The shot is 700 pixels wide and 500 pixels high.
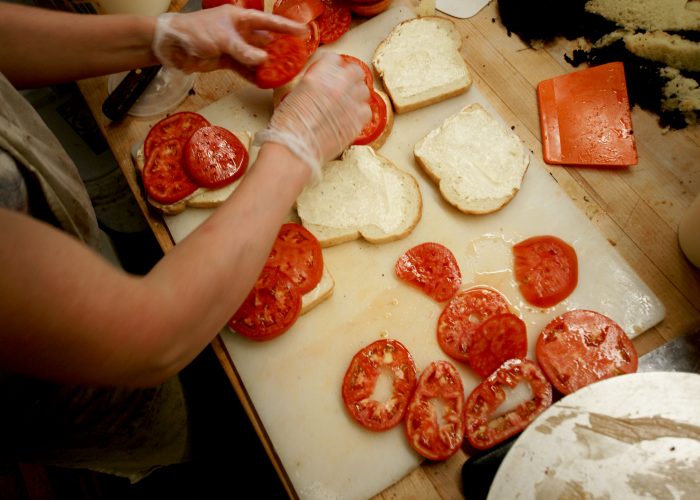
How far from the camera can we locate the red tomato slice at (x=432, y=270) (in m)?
2.33

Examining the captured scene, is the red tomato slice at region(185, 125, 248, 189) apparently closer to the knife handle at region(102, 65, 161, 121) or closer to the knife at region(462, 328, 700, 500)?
the knife handle at region(102, 65, 161, 121)

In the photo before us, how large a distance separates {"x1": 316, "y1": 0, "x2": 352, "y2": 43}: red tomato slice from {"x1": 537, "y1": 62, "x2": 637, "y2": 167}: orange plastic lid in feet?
3.90

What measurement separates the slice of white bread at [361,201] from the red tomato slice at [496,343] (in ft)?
1.98

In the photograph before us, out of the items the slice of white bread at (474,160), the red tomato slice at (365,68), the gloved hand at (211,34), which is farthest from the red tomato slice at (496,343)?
the gloved hand at (211,34)

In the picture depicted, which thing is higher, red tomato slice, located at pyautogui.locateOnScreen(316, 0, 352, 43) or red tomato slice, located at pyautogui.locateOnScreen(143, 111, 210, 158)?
red tomato slice, located at pyautogui.locateOnScreen(316, 0, 352, 43)

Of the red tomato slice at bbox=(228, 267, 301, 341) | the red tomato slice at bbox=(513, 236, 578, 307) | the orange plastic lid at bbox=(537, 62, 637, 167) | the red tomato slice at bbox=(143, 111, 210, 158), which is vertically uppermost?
the red tomato slice at bbox=(143, 111, 210, 158)

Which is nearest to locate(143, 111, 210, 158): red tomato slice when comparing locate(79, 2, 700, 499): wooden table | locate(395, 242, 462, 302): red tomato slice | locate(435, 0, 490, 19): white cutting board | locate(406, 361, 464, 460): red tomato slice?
locate(79, 2, 700, 499): wooden table

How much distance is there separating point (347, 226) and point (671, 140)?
180 centimetres

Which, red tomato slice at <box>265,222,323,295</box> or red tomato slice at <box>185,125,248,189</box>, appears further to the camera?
red tomato slice at <box>185,125,248,189</box>

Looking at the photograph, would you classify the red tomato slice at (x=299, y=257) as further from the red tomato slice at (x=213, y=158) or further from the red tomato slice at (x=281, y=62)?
the red tomato slice at (x=281, y=62)

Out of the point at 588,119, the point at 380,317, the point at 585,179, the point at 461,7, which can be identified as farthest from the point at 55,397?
the point at 461,7

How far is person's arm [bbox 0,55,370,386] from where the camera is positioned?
1154 millimetres

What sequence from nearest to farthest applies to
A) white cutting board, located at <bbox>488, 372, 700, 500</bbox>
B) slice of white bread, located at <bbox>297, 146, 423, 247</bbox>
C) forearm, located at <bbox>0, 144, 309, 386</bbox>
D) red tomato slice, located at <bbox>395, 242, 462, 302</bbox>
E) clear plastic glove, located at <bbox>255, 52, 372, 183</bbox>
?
1. forearm, located at <bbox>0, 144, 309, 386</bbox>
2. white cutting board, located at <bbox>488, 372, 700, 500</bbox>
3. clear plastic glove, located at <bbox>255, 52, 372, 183</bbox>
4. red tomato slice, located at <bbox>395, 242, 462, 302</bbox>
5. slice of white bread, located at <bbox>297, 146, 423, 247</bbox>

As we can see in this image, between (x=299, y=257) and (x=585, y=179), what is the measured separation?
5.13ft
